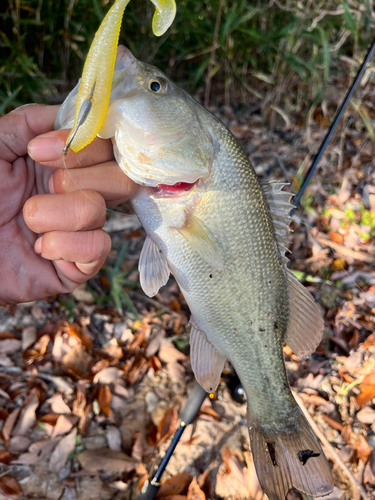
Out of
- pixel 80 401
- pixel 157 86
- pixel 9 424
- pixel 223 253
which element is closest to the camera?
pixel 157 86

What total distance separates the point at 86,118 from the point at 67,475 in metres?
1.91

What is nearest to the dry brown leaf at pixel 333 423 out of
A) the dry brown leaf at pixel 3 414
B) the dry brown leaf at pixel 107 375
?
the dry brown leaf at pixel 107 375

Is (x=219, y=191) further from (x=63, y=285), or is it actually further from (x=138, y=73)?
(x=63, y=285)

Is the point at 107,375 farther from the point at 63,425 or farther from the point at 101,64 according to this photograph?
the point at 101,64

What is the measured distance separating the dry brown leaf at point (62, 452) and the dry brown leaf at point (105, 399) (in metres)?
0.21

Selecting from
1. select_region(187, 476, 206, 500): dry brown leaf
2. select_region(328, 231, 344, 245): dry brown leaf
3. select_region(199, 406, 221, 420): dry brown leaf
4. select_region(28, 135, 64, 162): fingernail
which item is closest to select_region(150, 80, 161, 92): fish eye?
select_region(28, 135, 64, 162): fingernail

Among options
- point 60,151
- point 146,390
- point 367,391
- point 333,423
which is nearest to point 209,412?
point 146,390

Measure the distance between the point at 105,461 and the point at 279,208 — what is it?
5.60 ft

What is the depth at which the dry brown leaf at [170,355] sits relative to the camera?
2.38 metres

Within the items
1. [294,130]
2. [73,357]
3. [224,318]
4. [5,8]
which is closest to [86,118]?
[224,318]

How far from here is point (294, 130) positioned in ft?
12.9

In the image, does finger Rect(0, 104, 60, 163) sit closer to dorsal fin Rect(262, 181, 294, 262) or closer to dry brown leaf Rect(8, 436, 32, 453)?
dorsal fin Rect(262, 181, 294, 262)

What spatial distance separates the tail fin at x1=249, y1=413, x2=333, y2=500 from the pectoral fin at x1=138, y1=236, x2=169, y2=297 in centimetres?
79

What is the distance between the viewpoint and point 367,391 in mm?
2100
